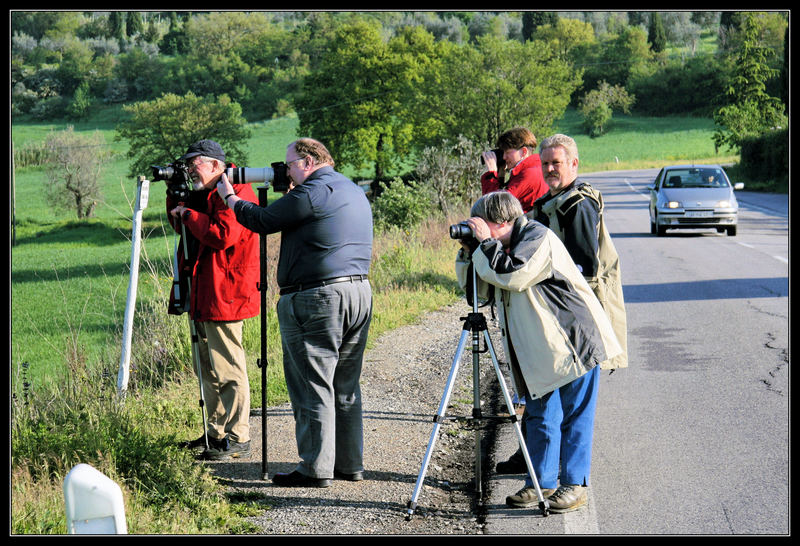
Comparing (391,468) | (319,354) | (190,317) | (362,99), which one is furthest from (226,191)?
(362,99)

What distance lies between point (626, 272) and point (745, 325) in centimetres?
496

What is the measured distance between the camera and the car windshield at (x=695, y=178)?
72.7ft

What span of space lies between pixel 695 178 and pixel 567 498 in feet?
63.5

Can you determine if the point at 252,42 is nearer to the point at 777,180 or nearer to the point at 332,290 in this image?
the point at 777,180

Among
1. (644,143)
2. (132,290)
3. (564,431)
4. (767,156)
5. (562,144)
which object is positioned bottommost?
(564,431)

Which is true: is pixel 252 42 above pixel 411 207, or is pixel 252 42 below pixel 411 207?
above

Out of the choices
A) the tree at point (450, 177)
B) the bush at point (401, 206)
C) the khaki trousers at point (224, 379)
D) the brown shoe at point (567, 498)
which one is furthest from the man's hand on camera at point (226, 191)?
the tree at point (450, 177)

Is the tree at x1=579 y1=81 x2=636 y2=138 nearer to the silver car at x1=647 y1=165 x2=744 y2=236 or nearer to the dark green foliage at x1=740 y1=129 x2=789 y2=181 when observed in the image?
the dark green foliage at x1=740 y1=129 x2=789 y2=181

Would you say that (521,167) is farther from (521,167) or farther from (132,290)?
(132,290)

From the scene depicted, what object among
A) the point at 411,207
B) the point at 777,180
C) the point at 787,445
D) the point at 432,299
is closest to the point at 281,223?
the point at 787,445

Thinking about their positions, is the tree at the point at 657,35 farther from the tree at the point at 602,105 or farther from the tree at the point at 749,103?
the tree at the point at 749,103

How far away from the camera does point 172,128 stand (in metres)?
74.0

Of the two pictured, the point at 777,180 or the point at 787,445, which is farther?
the point at 777,180

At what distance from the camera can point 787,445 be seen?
6172 millimetres
